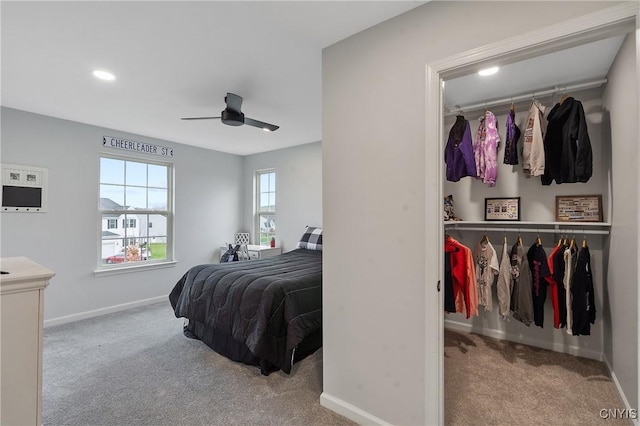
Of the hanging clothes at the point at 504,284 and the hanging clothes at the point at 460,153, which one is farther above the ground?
the hanging clothes at the point at 460,153

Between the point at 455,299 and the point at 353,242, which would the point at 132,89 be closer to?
the point at 353,242

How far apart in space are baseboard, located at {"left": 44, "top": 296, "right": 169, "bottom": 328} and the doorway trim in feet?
13.3

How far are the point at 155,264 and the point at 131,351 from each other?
1.86 meters

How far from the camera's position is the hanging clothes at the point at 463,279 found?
2.76 metres

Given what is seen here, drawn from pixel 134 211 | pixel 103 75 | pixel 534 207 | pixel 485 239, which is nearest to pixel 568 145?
pixel 534 207

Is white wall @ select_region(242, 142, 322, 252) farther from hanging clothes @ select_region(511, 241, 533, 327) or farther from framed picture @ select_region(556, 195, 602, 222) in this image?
framed picture @ select_region(556, 195, 602, 222)

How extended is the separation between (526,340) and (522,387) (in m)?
0.87

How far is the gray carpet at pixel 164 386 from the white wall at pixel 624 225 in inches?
71.4

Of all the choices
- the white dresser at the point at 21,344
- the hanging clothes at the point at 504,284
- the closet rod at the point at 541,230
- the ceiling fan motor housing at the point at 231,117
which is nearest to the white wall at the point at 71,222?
the ceiling fan motor housing at the point at 231,117

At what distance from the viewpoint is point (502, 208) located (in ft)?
10.00

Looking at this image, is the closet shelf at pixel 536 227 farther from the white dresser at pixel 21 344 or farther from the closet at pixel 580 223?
the white dresser at pixel 21 344

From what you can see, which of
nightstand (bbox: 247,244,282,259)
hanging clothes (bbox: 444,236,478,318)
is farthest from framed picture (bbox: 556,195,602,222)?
nightstand (bbox: 247,244,282,259)

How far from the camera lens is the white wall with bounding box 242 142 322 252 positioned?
4.96 meters

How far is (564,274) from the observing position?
2.56 m
